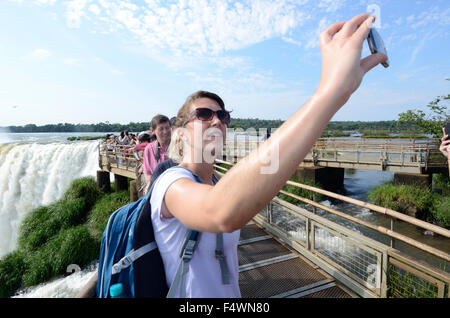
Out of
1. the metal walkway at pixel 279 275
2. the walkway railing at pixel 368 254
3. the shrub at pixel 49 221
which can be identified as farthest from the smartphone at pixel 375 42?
the shrub at pixel 49 221

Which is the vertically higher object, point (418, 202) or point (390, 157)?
point (390, 157)

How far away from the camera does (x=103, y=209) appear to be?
42.2ft

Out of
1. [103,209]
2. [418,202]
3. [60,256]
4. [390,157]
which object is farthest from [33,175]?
[418,202]

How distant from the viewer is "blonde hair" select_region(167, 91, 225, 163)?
1.15 m

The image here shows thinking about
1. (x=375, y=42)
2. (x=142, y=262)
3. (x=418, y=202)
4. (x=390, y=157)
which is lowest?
(x=418, y=202)

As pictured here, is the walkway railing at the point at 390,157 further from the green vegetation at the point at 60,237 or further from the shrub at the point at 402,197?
the green vegetation at the point at 60,237

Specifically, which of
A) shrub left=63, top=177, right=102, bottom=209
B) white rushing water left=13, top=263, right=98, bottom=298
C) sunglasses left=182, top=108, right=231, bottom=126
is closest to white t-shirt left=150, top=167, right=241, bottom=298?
sunglasses left=182, top=108, right=231, bottom=126

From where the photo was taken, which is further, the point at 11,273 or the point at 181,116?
the point at 11,273

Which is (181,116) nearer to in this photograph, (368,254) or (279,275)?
(279,275)

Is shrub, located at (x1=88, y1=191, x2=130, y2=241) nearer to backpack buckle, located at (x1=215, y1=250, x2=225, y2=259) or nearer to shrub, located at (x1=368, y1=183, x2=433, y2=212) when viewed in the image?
backpack buckle, located at (x1=215, y1=250, x2=225, y2=259)

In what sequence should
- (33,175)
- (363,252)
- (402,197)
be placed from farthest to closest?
(33,175) < (402,197) < (363,252)

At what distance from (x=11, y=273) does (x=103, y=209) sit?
445cm

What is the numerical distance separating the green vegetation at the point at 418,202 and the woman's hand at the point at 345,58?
13.7 m
